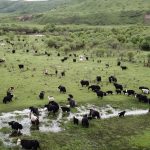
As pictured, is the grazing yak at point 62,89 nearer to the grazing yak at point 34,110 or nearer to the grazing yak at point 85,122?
the grazing yak at point 34,110

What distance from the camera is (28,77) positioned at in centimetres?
4612

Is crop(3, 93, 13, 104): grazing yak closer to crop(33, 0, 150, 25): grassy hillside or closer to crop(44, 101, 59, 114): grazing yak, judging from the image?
crop(44, 101, 59, 114): grazing yak

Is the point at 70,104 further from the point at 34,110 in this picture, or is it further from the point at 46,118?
the point at 34,110

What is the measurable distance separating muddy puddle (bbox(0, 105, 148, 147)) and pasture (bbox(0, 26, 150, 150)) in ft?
2.15

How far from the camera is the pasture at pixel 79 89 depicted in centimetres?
2723

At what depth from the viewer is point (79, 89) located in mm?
41062

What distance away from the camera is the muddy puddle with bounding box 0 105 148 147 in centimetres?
2812

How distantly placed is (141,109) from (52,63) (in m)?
22.7

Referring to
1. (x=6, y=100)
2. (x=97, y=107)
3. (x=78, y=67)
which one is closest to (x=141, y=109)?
(x=97, y=107)

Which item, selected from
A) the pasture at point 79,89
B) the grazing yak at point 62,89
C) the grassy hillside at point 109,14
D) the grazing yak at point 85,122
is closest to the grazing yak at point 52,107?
the pasture at point 79,89

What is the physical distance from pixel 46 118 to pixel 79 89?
1011 centimetres

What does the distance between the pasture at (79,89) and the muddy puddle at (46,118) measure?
0.66 metres

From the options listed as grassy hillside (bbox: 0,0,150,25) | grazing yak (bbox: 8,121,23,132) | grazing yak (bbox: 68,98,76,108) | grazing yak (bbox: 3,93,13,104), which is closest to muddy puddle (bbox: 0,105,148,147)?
grazing yak (bbox: 8,121,23,132)

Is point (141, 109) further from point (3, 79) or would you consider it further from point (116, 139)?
point (3, 79)
